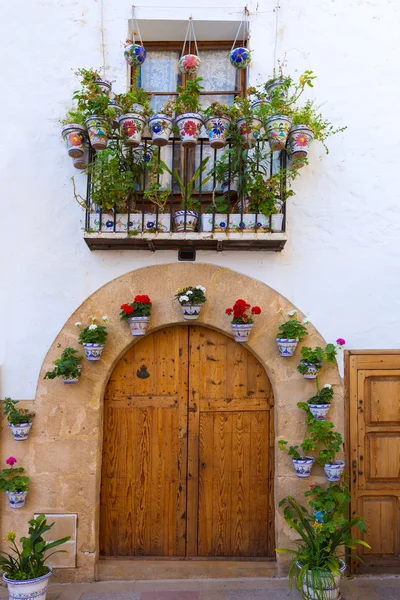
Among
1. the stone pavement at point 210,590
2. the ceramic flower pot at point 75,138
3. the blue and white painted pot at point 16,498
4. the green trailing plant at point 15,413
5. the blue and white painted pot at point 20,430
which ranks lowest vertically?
the stone pavement at point 210,590

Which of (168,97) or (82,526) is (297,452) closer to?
(82,526)

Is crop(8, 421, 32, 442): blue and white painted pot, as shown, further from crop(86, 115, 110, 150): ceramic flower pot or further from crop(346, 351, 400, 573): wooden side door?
crop(346, 351, 400, 573): wooden side door

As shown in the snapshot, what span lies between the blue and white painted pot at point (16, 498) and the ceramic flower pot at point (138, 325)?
1.47 metres

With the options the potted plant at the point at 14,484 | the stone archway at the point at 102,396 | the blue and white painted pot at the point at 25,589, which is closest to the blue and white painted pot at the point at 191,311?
the stone archway at the point at 102,396

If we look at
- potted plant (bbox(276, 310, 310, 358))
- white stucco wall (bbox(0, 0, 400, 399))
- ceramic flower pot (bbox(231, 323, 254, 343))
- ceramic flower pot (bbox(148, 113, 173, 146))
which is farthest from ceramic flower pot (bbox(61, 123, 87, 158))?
potted plant (bbox(276, 310, 310, 358))

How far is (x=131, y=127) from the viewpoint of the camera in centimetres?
357

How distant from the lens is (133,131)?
3574 millimetres

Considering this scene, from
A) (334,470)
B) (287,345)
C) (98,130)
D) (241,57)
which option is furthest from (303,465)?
(241,57)

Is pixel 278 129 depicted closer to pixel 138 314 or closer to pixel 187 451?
pixel 138 314

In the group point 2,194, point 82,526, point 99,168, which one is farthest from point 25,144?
point 82,526

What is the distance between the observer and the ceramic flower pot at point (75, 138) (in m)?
3.64

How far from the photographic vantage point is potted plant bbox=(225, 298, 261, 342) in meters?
3.53

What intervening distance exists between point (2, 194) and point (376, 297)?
126 inches

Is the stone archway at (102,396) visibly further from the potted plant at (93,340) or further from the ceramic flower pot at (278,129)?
the ceramic flower pot at (278,129)
